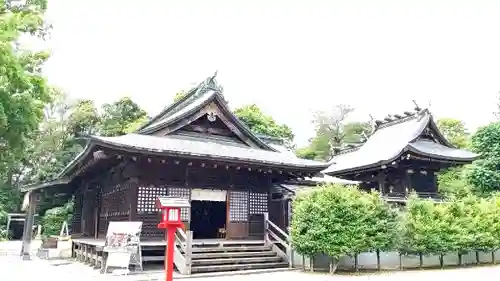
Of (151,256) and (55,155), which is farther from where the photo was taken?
(55,155)

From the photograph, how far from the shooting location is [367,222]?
12492 mm

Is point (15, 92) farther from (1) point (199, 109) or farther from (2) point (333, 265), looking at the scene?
(2) point (333, 265)

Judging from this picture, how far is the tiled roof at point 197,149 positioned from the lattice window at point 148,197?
1560 millimetres

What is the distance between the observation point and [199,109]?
54.9ft

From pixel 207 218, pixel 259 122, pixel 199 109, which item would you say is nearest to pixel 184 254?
pixel 199 109

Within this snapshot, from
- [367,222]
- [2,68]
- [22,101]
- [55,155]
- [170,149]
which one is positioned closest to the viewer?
[2,68]

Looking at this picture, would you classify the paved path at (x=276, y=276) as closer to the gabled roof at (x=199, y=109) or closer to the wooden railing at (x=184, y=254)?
the wooden railing at (x=184, y=254)

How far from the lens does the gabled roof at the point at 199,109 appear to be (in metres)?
16.2

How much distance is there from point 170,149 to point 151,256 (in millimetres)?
3623

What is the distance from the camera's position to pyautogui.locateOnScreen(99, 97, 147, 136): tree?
4297cm

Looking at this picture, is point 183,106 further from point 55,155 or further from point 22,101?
point 55,155

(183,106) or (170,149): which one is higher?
(183,106)

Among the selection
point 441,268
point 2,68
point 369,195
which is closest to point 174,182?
point 369,195

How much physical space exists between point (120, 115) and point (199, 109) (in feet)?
97.8
